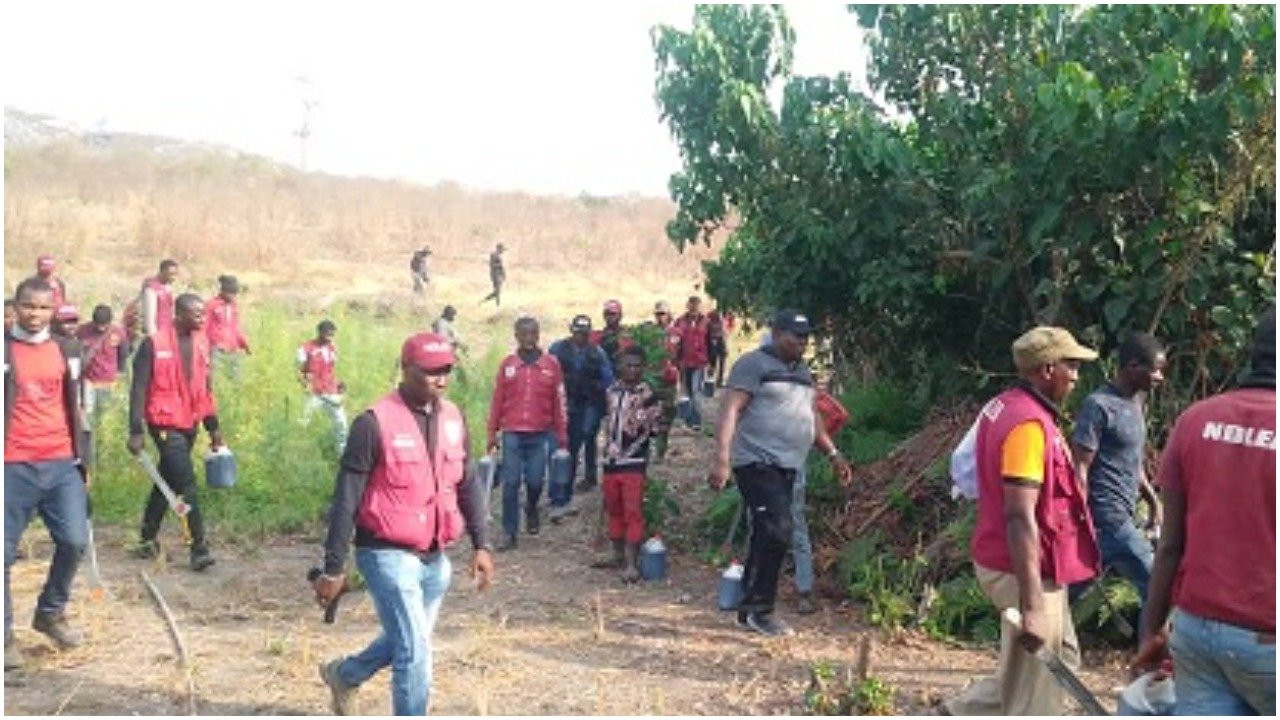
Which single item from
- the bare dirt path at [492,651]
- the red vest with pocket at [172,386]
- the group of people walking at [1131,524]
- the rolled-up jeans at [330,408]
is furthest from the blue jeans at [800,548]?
the rolled-up jeans at [330,408]

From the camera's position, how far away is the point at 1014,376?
8117 millimetres

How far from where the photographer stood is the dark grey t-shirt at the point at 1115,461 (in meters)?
5.26

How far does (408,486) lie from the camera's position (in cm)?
449

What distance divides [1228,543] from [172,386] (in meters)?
5.93

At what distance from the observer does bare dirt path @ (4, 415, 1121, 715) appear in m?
5.51

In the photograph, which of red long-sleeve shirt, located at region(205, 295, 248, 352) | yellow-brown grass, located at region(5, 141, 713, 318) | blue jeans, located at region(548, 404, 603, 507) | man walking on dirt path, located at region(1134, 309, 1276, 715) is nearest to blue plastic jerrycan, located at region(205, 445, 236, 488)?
blue jeans, located at region(548, 404, 603, 507)

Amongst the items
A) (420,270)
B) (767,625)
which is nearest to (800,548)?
(767,625)

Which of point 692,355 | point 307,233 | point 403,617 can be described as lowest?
point 403,617

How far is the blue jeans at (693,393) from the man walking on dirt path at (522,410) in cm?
493

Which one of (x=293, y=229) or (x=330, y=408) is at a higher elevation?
(x=293, y=229)

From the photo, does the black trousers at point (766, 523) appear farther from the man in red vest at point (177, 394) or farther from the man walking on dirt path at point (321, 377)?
the man walking on dirt path at point (321, 377)

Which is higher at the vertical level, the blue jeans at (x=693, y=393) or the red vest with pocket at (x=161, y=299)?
the red vest with pocket at (x=161, y=299)

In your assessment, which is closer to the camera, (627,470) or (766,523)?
(766,523)

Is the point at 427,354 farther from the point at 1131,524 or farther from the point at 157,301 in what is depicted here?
the point at 157,301
